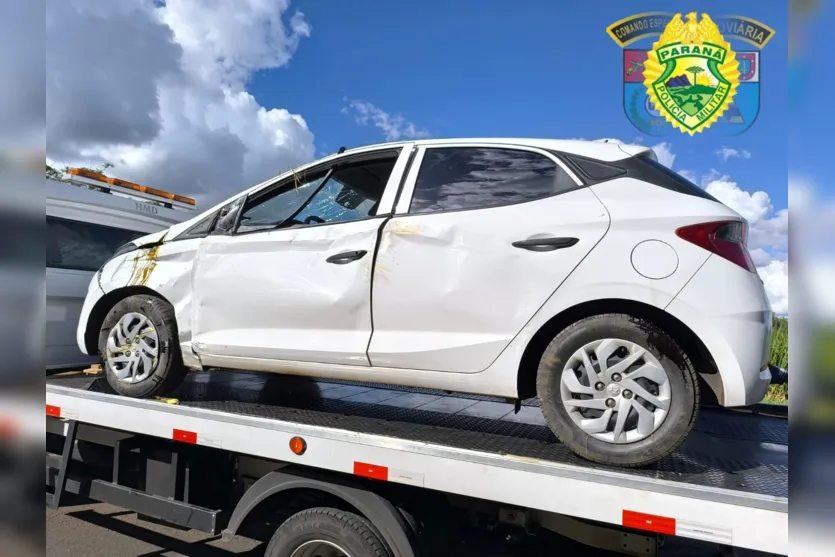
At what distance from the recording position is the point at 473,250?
262cm

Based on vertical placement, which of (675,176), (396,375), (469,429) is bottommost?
(469,429)

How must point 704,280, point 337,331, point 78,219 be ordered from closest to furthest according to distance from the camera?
point 704,280, point 337,331, point 78,219

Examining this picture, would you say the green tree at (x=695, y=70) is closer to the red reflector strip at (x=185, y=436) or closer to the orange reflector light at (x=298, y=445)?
the orange reflector light at (x=298, y=445)

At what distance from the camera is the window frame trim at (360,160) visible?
9.69 feet

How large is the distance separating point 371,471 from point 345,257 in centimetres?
106

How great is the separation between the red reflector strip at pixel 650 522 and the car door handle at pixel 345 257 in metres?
1.64

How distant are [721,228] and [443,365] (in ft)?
4.34

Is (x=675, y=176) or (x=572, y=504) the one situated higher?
(x=675, y=176)

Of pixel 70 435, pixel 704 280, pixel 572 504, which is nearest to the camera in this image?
pixel 572 504

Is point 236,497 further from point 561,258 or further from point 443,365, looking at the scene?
point 561,258

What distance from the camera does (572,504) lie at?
2.08 m

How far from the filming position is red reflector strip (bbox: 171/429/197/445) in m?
2.97

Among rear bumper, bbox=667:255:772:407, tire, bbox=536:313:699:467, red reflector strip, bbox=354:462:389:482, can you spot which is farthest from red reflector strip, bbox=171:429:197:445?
rear bumper, bbox=667:255:772:407

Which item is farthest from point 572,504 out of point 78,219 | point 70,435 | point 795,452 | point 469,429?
point 78,219
